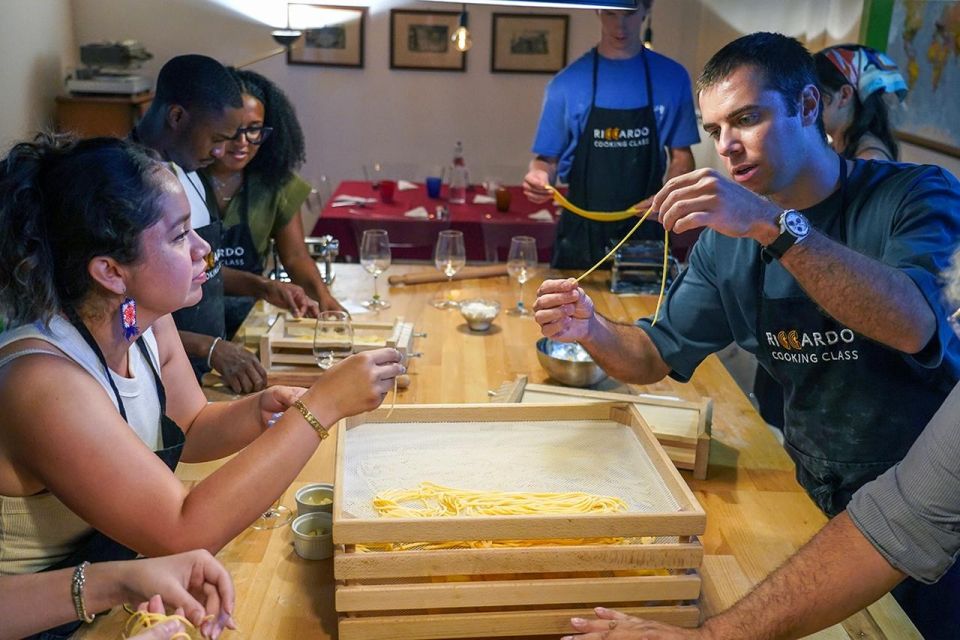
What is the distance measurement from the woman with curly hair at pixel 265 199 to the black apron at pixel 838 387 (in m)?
1.67

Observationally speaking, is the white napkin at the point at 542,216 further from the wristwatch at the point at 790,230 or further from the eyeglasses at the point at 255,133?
the wristwatch at the point at 790,230

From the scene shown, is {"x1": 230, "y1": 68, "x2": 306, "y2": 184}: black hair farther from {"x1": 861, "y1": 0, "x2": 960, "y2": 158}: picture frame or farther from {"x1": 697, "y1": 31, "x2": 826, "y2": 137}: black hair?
{"x1": 861, "y1": 0, "x2": 960, "y2": 158}: picture frame

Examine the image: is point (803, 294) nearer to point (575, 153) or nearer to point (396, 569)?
point (396, 569)

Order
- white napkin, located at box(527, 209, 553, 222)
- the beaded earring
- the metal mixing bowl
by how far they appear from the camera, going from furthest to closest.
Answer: white napkin, located at box(527, 209, 553, 222) → the metal mixing bowl → the beaded earring

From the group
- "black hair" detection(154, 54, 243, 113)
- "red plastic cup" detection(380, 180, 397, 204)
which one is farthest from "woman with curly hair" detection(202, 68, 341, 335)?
"red plastic cup" detection(380, 180, 397, 204)

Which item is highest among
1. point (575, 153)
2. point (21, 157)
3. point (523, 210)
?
point (21, 157)

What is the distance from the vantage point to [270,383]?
8.22ft

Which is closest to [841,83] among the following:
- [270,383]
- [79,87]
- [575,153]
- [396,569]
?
[575,153]

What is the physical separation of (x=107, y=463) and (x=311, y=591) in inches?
15.8

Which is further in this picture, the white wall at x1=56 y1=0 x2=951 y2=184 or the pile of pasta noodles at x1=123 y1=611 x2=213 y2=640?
the white wall at x1=56 y1=0 x2=951 y2=184

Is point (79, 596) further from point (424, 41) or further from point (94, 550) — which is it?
point (424, 41)

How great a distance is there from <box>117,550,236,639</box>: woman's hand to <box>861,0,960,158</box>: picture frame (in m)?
3.21

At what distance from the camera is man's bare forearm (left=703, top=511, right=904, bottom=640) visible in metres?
1.44

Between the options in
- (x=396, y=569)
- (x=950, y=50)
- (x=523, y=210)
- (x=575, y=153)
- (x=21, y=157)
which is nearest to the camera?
(x=396, y=569)
